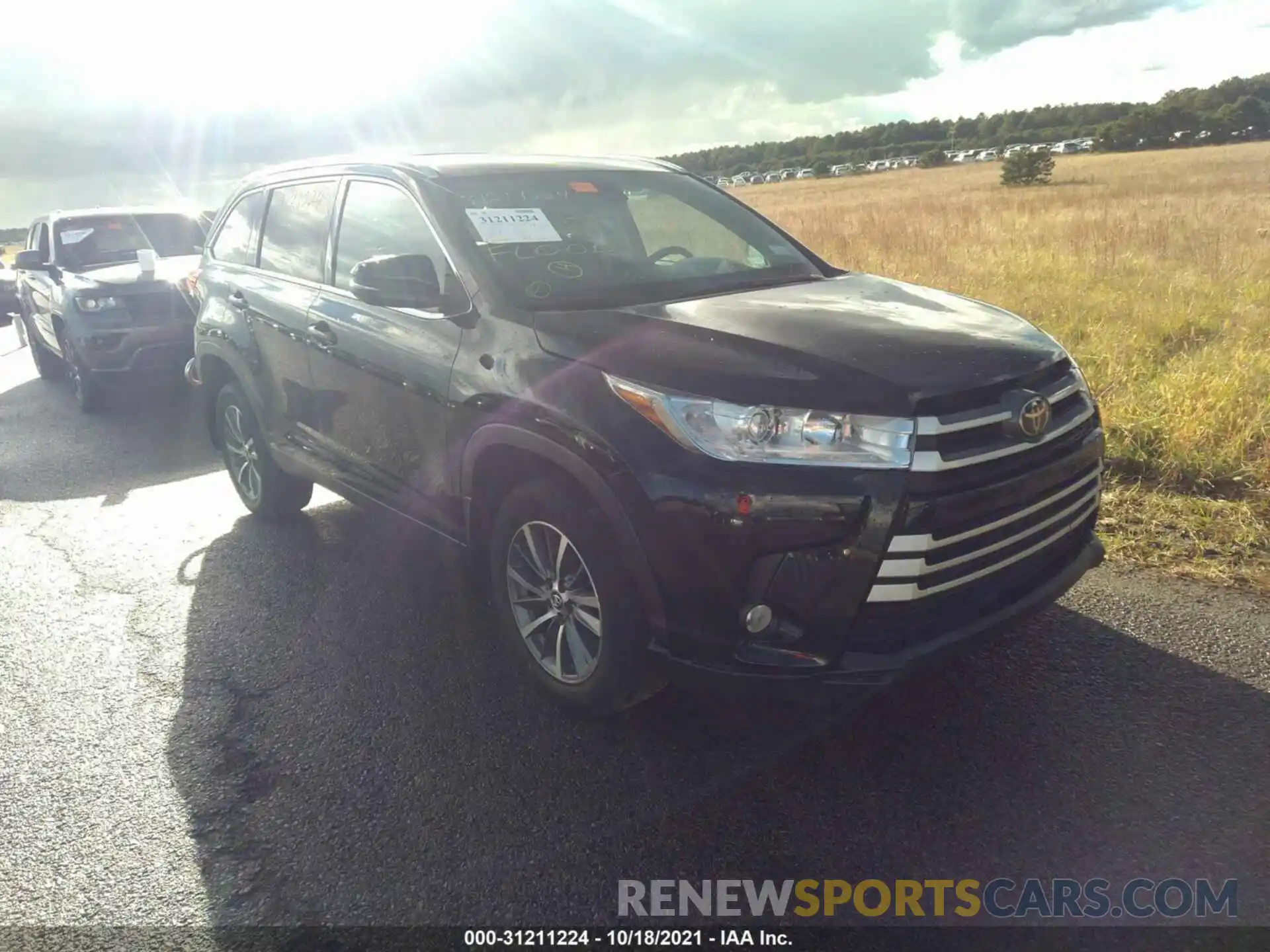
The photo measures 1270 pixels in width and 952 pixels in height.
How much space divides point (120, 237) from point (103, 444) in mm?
3143

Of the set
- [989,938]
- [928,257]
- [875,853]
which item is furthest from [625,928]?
[928,257]

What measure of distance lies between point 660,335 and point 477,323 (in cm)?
72

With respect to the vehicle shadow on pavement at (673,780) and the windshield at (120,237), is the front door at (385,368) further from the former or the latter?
the windshield at (120,237)

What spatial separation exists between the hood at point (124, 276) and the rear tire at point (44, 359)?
2.38 metres

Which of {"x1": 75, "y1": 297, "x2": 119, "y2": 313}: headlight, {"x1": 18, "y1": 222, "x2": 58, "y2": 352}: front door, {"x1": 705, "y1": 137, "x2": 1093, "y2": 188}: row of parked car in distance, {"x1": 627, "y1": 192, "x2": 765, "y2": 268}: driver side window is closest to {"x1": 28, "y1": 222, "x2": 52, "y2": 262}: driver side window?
{"x1": 18, "y1": 222, "x2": 58, "y2": 352}: front door

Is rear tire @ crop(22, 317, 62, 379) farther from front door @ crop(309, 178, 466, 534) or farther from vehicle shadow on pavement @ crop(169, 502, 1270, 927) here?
vehicle shadow on pavement @ crop(169, 502, 1270, 927)

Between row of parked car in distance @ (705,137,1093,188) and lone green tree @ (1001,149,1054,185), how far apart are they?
21139mm

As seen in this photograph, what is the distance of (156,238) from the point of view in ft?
31.6

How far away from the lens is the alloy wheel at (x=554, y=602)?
2965 mm

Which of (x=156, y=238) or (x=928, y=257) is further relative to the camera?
(x=928, y=257)

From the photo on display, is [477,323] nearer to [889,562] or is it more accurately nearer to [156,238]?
[889,562]

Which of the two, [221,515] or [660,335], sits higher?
[660,335]

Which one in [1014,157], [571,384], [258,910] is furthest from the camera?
[1014,157]

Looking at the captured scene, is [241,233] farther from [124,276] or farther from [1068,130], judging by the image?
[1068,130]
